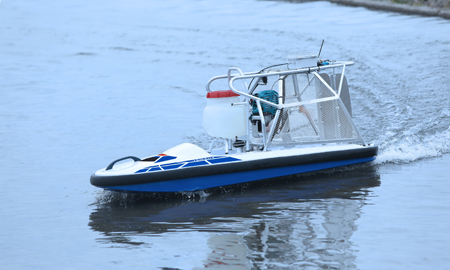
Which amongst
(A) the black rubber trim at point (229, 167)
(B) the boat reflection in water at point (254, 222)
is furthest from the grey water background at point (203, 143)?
(A) the black rubber trim at point (229, 167)

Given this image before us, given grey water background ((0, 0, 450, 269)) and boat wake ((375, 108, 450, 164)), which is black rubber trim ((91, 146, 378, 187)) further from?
boat wake ((375, 108, 450, 164))

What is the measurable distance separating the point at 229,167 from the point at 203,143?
3.52m

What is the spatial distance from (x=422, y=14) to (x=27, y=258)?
24316mm

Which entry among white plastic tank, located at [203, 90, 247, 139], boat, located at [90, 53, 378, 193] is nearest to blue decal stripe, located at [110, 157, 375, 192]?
boat, located at [90, 53, 378, 193]

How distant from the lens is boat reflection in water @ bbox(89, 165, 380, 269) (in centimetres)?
602

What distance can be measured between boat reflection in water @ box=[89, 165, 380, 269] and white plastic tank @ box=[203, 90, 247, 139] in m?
0.86

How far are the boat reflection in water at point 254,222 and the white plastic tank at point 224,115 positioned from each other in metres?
0.86

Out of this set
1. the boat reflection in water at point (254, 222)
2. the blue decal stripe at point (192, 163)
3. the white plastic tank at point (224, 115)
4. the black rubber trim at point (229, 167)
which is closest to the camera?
the boat reflection in water at point (254, 222)

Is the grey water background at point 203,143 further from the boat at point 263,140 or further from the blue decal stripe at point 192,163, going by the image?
the blue decal stripe at point 192,163

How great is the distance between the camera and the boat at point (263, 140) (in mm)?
7973

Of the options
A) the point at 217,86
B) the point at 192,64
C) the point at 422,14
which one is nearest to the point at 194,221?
the point at 217,86

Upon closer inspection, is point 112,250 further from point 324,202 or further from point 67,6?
point 67,6

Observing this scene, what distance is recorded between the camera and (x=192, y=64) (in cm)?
2186

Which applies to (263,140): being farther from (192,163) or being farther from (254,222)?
(254,222)
